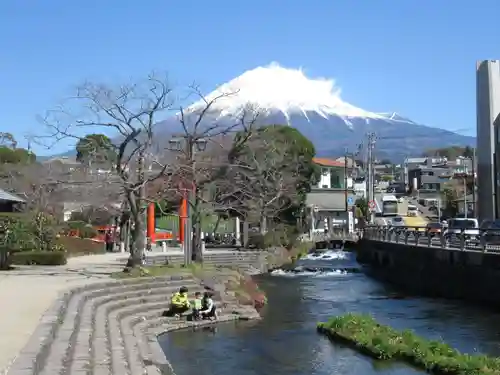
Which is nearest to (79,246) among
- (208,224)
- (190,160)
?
(190,160)

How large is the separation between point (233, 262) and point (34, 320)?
96.4 ft

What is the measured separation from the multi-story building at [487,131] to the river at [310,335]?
2649cm

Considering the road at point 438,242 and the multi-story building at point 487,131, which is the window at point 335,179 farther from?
the road at point 438,242

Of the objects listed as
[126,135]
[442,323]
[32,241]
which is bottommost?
[442,323]

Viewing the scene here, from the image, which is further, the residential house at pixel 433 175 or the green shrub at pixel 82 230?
the residential house at pixel 433 175

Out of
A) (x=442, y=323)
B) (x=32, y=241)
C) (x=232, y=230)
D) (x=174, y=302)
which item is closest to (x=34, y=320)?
(x=174, y=302)

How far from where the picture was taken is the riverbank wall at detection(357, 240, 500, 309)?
2658 centimetres

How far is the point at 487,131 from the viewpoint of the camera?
56.3m

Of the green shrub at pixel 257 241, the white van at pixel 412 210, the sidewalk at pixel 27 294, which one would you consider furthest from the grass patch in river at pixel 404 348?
the white van at pixel 412 210

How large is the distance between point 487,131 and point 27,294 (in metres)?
46.0

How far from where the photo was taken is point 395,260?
42750mm

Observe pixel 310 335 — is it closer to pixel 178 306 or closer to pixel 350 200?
pixel 178 306

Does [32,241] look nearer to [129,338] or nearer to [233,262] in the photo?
[233,262]

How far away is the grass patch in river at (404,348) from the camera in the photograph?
1268 cm
